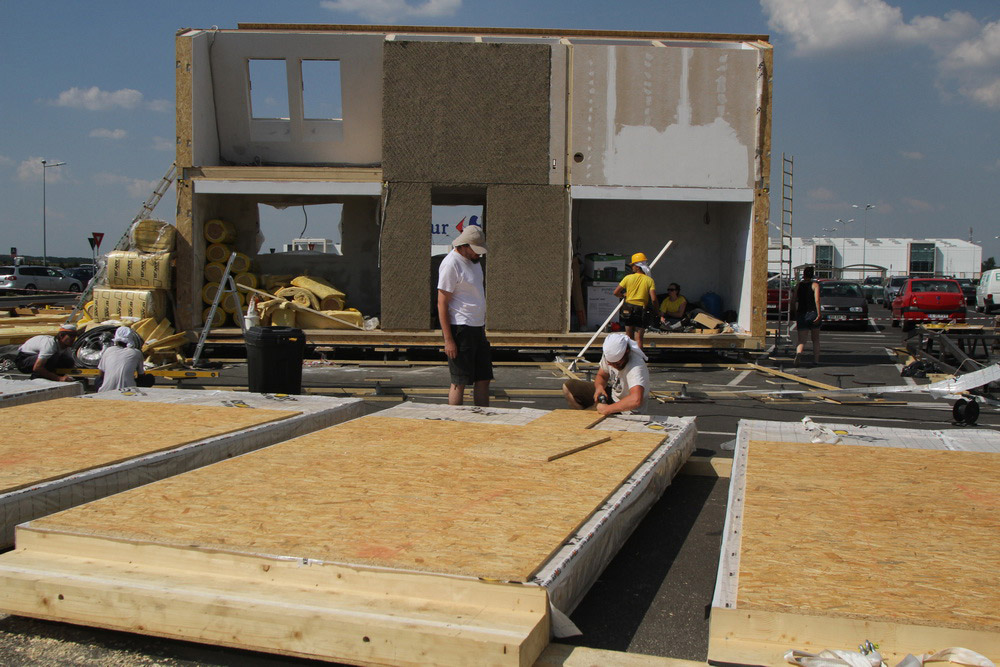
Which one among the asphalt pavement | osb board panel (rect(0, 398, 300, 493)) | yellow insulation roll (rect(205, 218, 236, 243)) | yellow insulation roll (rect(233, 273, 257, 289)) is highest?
yellow insulation roll (rect(205, 218, 236, 243))

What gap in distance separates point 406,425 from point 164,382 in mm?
6814

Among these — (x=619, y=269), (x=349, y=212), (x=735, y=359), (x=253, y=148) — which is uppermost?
(x=253, y=148)

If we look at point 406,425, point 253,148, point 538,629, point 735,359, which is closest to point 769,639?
point 538,629

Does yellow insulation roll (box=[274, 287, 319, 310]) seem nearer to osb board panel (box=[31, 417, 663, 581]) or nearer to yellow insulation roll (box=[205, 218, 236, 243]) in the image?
yellow insulation roll (box=[205, 218, 236, 243])

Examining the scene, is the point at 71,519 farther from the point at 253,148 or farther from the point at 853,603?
the point at 253,148

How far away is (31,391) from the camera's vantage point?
690 centimetres

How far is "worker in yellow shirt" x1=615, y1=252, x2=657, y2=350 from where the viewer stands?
40.8ft

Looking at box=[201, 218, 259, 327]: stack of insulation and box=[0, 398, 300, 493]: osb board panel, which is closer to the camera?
box=[0, 398, 300, 493]: osb board panel

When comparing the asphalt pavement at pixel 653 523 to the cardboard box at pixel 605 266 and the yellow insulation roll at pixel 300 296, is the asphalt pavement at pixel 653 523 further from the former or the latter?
the cardboard box at pixel 605 266

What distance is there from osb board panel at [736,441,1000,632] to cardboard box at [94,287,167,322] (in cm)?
1149

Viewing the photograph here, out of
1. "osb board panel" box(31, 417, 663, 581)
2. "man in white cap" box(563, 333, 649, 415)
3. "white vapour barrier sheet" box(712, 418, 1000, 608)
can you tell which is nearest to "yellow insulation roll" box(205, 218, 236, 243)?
"man in white cap" box(563, 333, 649, 415)

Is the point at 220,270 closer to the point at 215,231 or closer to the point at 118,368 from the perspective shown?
the point at 215,231

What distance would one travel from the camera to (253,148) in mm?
15844

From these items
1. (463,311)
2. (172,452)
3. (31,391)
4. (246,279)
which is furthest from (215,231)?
(172,452)
